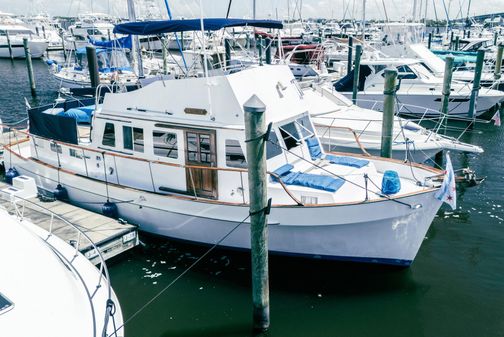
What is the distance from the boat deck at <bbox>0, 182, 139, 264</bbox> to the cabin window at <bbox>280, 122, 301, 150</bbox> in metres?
3.83

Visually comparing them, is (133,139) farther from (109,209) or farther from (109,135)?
(109,209)

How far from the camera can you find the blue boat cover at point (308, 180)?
9.09 metres

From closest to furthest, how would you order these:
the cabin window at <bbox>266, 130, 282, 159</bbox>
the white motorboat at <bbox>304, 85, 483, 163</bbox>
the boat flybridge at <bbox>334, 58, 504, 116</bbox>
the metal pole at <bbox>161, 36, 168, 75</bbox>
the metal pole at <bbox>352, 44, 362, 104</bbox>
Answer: the cabin window at <bbox>266, 130, 282, 159</bbox>
the metal pole at <bbox>161, 36, 168, 75</bbox>
the white motorboat at <bbox>304, 85, 483, 163</bbox>
the metal pole at <bbox>352, 44, 362, 104</bbox>
the boat flybridge at <bbox>334, 58, 504, 116</bbox>

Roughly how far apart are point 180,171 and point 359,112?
9.82m

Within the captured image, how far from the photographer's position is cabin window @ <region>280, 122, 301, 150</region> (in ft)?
33.2

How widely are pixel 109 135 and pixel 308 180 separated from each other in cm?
499

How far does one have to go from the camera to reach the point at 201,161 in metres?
9.68

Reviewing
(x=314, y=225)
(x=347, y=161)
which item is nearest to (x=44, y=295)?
(x=314, y=225)

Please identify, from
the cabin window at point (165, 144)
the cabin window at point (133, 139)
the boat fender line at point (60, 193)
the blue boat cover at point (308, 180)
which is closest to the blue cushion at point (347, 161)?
the blue boat cover at point (308, 180)

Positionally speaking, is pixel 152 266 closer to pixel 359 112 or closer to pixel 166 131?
pixel 166 131

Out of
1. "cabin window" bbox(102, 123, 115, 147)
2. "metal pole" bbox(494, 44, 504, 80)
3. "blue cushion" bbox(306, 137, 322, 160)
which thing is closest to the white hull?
"cabin window" bbox(102, 123, 115, 147)

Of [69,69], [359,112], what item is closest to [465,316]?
[359,112]

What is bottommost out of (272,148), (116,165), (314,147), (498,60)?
(116,165)

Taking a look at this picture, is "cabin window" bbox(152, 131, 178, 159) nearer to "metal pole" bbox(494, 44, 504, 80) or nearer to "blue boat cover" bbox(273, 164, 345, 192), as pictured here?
"blue boat cover" bbox(273, 164, 345, 192)
